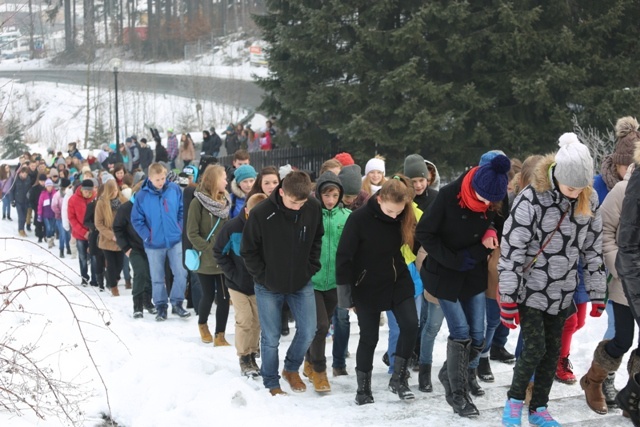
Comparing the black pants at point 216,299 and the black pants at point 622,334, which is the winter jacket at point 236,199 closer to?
the black pants at point 216,299

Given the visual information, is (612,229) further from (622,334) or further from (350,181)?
(350,181)

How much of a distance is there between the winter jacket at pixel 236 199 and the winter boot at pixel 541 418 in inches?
168

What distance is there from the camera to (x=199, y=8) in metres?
75.8

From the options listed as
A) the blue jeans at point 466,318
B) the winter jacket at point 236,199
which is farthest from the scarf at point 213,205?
the blue jeans at point 466,318

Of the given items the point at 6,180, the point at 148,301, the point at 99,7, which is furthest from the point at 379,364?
the point at 99,7

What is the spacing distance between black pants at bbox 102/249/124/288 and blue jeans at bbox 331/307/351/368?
6.37 m

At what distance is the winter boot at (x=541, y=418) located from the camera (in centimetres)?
585

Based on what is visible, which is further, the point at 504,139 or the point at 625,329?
the point at 504,139

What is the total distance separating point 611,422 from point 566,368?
1.07 m

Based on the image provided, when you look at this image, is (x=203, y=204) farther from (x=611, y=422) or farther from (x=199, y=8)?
(x=199, y=8)

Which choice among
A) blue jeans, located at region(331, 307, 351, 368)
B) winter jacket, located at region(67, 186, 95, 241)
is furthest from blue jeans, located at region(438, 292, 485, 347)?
winter jacket, located at region(67, 186, 95, 241)

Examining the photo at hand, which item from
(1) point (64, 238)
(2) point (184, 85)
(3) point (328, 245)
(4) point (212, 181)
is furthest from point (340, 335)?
(2) point (184, 85)

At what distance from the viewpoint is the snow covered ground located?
242 inches

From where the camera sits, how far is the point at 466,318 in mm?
6445
